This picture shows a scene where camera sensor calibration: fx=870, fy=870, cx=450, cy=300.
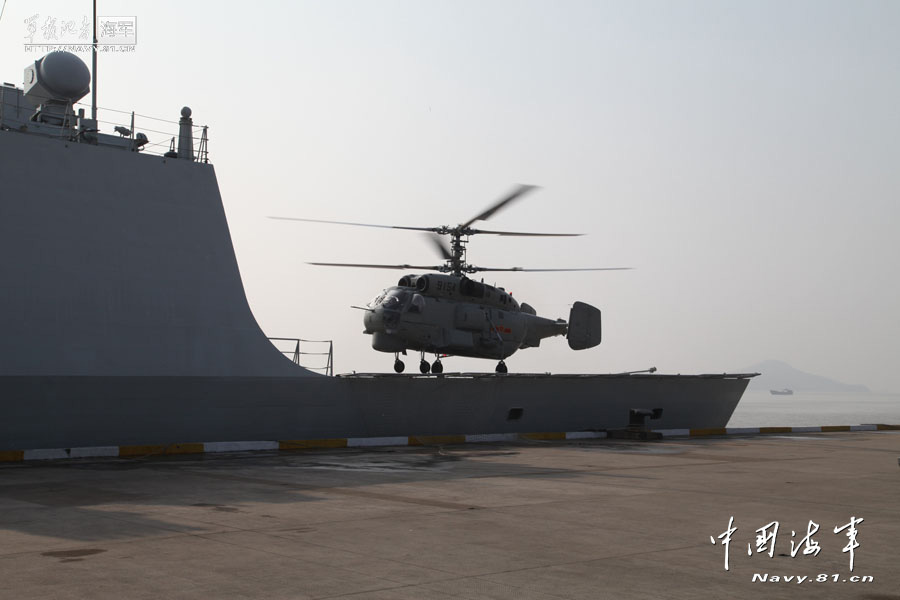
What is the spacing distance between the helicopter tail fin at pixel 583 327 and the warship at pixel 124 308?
960 cm

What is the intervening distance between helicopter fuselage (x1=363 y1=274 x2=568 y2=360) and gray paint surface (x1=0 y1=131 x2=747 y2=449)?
216 inches

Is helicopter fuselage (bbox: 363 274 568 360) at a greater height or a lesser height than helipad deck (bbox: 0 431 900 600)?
greater

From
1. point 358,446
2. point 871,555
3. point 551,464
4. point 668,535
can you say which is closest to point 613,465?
point 551,464

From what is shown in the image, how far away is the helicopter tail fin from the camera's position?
1085 inches

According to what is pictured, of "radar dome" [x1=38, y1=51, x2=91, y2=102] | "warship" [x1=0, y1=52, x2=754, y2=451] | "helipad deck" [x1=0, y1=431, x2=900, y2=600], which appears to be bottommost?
"helipad deck" [x1=0, y1=431, x2=900, y2=600]

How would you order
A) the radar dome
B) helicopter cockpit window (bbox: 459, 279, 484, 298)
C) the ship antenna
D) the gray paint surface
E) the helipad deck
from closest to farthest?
Answer: 1. the helipad deck
2. the gray paint surface
3. the radar dome
4. the ship antenna
5. helicopter cockpit window (bbox: 459, 279, 484, 298)

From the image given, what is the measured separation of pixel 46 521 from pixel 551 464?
874cm

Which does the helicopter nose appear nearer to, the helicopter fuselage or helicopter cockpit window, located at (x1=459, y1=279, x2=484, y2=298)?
the helicopter fuselage

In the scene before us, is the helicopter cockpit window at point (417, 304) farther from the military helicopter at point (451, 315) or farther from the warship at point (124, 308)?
the warship at point (124, 308)

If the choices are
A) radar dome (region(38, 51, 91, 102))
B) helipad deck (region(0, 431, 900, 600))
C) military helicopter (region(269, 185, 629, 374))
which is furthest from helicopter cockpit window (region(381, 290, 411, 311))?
radar dome (region(38, 51, 91, 102))

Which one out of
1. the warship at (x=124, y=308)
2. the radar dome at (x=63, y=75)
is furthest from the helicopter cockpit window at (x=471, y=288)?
the radar dome at (x=63, y=75)

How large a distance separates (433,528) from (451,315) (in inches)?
669

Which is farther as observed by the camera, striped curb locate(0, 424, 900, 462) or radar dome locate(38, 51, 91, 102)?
radar dome locate(38, 51, 91, 102)

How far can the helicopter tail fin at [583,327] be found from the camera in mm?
27562
